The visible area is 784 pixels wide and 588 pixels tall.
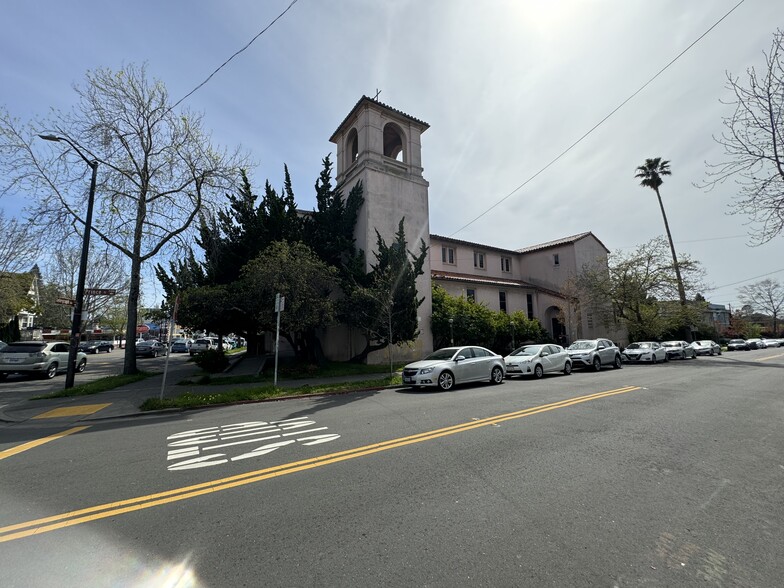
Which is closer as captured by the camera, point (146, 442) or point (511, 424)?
point (146, 442)

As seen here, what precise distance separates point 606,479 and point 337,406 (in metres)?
6.72

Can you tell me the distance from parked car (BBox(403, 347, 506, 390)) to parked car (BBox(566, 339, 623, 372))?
6640 mm

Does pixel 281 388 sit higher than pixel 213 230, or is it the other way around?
pixel 213 230

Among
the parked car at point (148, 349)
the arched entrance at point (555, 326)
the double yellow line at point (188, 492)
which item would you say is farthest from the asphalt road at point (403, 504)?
the parked car at point (148, 349)

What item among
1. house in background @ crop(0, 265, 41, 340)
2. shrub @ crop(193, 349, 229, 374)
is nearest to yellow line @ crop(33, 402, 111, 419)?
shrub @ crop(193, 349, 229, 374)

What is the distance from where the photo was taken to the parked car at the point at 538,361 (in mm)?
15766

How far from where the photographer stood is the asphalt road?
9.15ft

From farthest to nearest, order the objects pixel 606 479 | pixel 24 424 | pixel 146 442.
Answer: pixel 24 424
pixel 146 442
pixel 606 479

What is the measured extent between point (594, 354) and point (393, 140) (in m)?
18.2

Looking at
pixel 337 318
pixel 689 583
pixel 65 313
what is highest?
pixel 65 313

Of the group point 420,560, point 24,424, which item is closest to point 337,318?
point 24,424

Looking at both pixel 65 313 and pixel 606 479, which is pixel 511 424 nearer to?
pixel 606 479

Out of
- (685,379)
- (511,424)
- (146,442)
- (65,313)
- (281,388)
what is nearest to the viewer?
(146,442)

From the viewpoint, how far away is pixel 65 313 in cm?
4212
